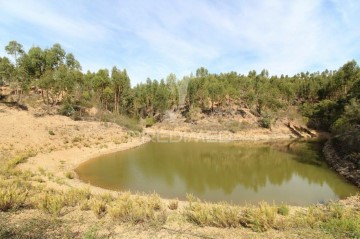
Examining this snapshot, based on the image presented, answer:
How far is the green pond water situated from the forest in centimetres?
786

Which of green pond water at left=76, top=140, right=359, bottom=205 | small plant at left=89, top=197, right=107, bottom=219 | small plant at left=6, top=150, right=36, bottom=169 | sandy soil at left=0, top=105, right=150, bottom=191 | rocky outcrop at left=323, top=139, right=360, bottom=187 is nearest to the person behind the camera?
small plant at left=89, top=197, right=107, bottom=219

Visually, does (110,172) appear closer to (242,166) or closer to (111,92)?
(242,166)

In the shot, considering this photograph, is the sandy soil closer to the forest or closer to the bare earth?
the bare earth

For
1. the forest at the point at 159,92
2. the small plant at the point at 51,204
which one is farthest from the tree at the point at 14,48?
the small plant at the point at 51,204

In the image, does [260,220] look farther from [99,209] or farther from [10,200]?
[10,200]

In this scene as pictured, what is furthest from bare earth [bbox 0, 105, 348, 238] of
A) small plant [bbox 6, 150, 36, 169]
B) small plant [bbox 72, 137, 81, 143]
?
small plant [bbox 6, 150, 36, 169]

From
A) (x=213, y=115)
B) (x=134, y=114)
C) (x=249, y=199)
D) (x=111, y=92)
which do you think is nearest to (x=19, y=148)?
(x=249, y=199)

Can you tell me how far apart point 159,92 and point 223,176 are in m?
47.1

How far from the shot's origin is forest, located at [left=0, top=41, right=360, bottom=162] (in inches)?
1640

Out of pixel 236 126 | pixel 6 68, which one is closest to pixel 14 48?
pixel 6 68

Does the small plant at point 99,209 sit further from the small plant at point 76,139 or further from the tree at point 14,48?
the tree at point 14,48

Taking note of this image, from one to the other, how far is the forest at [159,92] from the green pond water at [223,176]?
7859 millimetres

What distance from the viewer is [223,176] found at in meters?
22.3

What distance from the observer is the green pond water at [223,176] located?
17.4 metres
